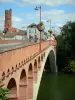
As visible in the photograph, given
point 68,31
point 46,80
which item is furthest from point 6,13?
point 46,80

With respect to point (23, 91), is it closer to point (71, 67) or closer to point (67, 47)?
point (71, 67)

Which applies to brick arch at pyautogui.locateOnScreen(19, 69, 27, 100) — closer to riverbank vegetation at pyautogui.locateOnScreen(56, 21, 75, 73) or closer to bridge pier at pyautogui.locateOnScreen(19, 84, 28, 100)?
bridge pier at pyautogui.locateOnScreen(19, 84, 28, 100)

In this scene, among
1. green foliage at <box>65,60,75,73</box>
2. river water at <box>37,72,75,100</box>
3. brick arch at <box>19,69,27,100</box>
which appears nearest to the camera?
brick arch at <box>19,69,27,100</box>

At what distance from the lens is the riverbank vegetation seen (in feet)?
234

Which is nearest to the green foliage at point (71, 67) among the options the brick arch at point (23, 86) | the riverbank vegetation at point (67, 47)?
Result: the riverbank vegetation at point (67, 47)

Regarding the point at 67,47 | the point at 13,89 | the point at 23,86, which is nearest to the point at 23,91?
the point at 23,86

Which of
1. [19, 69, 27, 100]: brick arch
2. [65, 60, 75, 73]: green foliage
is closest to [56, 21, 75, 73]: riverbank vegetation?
[65, 60, 75, 73]: green foliage

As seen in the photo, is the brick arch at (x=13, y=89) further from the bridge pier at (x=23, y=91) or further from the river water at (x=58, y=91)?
the river water at (x=58, y=91)

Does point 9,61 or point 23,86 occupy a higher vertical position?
point 9,61

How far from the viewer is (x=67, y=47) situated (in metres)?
70.9

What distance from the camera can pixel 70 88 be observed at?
158 feet

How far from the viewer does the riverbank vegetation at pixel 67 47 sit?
71.2 m

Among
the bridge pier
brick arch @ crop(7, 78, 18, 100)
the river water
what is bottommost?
the river water

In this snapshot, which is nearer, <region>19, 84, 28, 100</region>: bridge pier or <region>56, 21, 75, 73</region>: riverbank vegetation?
<region>19, 84, 28, 100</region>: bridge pier
